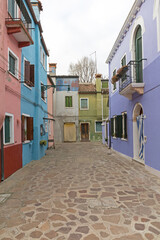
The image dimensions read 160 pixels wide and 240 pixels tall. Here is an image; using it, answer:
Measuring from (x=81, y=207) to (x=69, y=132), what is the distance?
59.1ft

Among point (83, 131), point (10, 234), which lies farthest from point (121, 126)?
point (83, 131)

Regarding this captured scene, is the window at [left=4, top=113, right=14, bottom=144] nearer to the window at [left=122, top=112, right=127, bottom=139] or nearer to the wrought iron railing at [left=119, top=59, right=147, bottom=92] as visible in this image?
the wrought iron railing at [left=119, top=59, right=147, bottom=92]

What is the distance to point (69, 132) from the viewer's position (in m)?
21.8

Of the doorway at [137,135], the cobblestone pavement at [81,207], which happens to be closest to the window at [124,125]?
the doorway at [137,135]

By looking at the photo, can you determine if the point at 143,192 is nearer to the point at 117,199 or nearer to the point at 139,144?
the point at 117,199

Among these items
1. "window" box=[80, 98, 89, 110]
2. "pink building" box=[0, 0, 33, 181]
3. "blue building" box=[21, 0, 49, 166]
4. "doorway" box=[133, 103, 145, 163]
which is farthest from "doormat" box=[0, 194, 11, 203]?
"window" box=[80, 98, 89, 110]

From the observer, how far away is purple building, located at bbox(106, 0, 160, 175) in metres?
6.11

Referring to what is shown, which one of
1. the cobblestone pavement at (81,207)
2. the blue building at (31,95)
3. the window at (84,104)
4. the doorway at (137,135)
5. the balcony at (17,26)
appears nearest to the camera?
the cobblestone pavement at (81,207)

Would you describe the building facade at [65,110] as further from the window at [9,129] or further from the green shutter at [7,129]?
the green shutter at [7,129]

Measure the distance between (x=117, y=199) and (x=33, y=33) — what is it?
32.7ft

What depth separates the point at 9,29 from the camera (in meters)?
6.20

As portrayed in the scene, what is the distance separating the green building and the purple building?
37.4 ft

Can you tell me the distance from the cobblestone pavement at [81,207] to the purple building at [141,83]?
1.72m

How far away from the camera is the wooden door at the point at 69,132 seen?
21.6 metres
